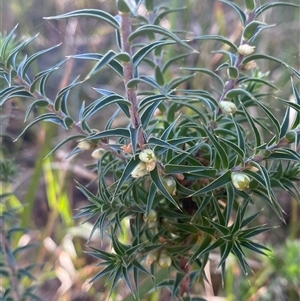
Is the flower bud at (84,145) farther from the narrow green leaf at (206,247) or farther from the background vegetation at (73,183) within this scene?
the background vegetation at (73,183)

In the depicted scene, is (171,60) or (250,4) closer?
(250,4)

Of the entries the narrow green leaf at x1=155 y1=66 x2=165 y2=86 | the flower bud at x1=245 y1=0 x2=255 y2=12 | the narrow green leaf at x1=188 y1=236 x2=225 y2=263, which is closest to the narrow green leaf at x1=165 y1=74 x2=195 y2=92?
the narrow green leaf at x1=155 y1=66 x2=165 y2=86

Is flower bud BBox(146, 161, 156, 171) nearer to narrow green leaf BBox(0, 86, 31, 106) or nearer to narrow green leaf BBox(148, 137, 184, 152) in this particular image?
narrow green leaf BBox(148, 137, 184, 152)

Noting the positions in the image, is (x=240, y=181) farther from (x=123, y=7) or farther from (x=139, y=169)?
(x=123, y=7)

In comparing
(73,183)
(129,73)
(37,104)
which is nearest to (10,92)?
(37,104)

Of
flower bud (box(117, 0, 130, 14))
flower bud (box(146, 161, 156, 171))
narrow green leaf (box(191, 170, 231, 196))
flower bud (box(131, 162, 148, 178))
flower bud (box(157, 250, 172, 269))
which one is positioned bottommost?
flower bud (box(157, 250, 172, 269))

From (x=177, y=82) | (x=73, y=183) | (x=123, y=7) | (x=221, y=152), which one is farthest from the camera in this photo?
(x=73, y=183)
